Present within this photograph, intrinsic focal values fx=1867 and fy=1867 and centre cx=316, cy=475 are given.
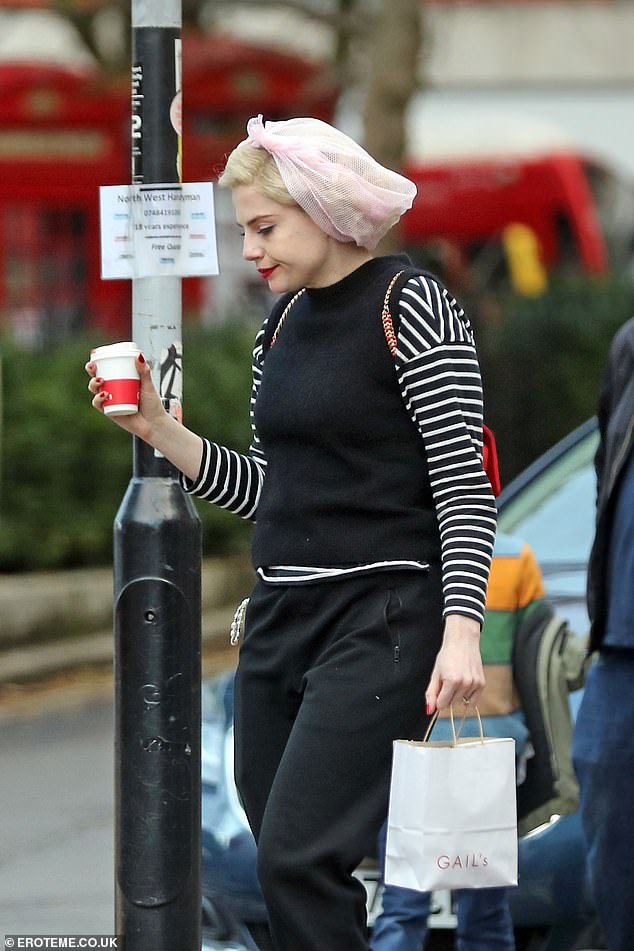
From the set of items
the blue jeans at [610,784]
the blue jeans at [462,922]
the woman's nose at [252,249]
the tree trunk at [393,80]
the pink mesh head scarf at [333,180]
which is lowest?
the blue jeans at [462,922]

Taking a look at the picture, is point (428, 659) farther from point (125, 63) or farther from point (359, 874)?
point (125, 63)

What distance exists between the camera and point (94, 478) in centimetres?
1039

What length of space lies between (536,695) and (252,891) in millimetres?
794

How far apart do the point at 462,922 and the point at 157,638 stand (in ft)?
3.12

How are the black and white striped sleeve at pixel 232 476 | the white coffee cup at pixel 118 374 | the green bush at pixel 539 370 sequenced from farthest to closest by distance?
the green bush at pixel 539 370, the black and white striped sleeve at pixel 232 476, the white coffee cup at pixel 118 374

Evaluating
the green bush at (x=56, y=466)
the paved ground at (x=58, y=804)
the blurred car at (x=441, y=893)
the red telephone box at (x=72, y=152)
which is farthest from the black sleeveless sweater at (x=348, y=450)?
the red telephone box at (x=72, y=152)

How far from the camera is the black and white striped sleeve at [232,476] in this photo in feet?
11.7

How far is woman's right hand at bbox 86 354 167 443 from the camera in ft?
11.0

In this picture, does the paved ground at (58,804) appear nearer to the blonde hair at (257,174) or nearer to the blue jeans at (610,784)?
the blue jeans at (610,784)


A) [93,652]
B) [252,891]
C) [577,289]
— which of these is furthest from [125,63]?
[252,891]

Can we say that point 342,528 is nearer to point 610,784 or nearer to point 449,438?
point 449,438

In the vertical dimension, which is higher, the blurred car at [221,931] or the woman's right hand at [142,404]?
the woman's right hand at [142,404]

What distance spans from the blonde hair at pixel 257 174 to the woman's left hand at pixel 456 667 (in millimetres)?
792

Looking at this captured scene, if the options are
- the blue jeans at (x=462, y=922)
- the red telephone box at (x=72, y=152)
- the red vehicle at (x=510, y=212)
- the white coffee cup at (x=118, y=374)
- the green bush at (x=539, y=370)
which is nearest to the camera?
the white coffee cup at (x=118, y=374)
